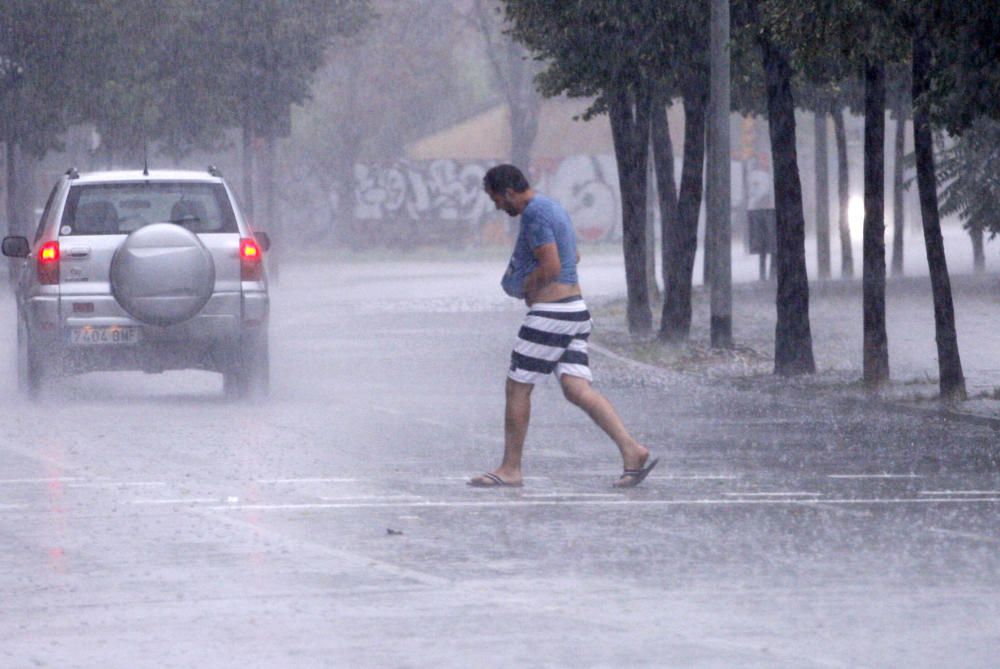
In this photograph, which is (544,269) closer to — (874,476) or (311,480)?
(311,480)

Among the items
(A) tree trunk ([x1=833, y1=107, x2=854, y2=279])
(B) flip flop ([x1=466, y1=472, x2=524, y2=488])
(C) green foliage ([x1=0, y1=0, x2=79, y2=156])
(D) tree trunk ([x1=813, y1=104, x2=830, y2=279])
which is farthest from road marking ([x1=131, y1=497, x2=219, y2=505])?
(D) tree trunk ([x1=813, y1=104, x2=830, y2=279])

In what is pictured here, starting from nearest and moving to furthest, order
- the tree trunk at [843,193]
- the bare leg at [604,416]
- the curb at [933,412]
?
1. the bare leg at [604,416]
2. the curb at [933,412]
3. the tree trunk at [843,193]

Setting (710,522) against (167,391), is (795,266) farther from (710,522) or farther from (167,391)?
(710,522)

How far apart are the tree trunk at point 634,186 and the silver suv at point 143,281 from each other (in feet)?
31.8

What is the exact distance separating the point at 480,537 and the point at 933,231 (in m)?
8.20

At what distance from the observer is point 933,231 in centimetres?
1745

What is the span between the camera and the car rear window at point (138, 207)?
57.7ft

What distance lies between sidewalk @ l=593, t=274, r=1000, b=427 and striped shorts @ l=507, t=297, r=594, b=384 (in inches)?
192

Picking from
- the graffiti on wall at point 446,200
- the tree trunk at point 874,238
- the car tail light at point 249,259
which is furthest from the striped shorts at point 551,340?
the graffiti on wall at point 446,200

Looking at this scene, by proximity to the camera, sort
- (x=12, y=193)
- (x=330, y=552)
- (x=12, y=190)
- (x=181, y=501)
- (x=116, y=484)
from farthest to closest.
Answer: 1. (x=12, y=193)
2. (x=12, y=190)
3. (x=116, y=484)
4. (x=181, y=501)
5. (x=330, y=552)

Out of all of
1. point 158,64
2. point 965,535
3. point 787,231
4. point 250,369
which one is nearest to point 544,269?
point 965,535

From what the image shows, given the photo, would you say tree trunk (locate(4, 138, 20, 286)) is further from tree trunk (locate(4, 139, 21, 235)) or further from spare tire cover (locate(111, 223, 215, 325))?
spare tire cover (locate(111, 223, 215, 325))

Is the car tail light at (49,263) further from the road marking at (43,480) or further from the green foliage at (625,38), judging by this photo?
the green foliage at (625,38)

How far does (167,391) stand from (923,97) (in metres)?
6.92
